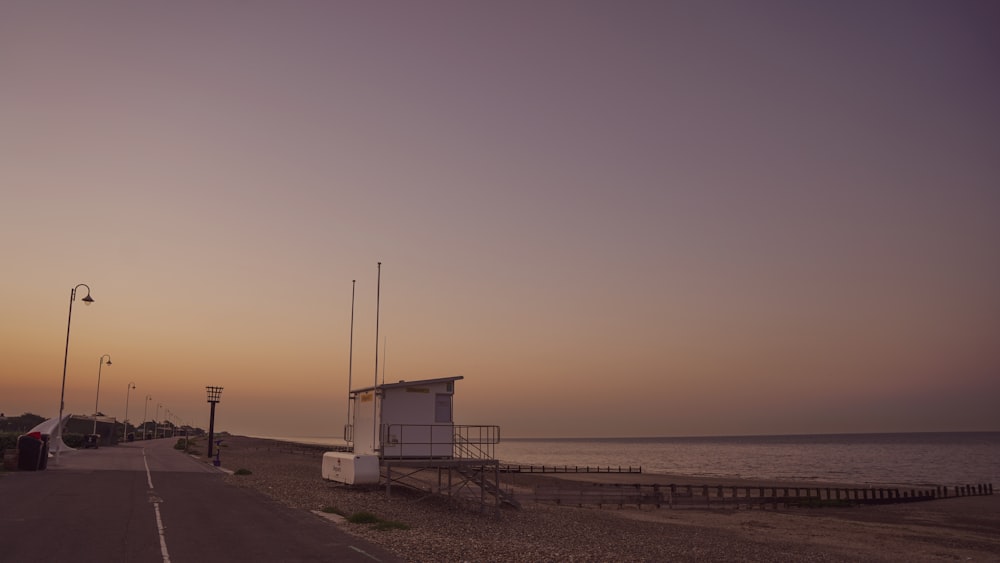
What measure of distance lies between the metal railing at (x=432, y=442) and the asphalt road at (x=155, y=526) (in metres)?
5.70

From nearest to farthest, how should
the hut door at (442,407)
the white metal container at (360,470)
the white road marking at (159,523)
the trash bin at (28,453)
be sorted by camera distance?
the white road marking at (159,523), the white metal container at (360,470), the hut door at (442,407), the trash bin at (28,453)

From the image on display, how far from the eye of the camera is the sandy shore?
18.8 m

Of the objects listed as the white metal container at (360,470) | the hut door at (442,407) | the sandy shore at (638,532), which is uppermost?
the hut door at (442,407)

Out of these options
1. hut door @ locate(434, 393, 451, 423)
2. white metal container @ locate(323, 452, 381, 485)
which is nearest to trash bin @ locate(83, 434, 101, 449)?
white metal container @ locate(323, 452, 381, 485)

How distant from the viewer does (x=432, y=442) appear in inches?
1219

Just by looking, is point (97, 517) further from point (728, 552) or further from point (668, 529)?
point (668, 529)

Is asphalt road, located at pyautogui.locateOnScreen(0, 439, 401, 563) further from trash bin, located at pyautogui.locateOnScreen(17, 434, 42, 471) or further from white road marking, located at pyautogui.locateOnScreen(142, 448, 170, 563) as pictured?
trash bin, located at pyautogui.locateOnScreen(17, 434, 42, 471)

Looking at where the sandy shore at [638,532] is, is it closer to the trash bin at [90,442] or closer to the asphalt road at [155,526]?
the asphalt road at [155,526]

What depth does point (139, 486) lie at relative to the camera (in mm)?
28672

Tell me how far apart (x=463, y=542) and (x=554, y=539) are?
504cm

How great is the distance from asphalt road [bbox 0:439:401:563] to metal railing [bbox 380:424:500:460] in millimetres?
5700

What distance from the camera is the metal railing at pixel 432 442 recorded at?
30344 millimetres

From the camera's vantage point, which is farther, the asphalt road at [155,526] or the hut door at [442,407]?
the hut door at [442,407]

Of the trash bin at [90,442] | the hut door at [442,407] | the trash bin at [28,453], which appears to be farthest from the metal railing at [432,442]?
the trash bin at [90,442]
